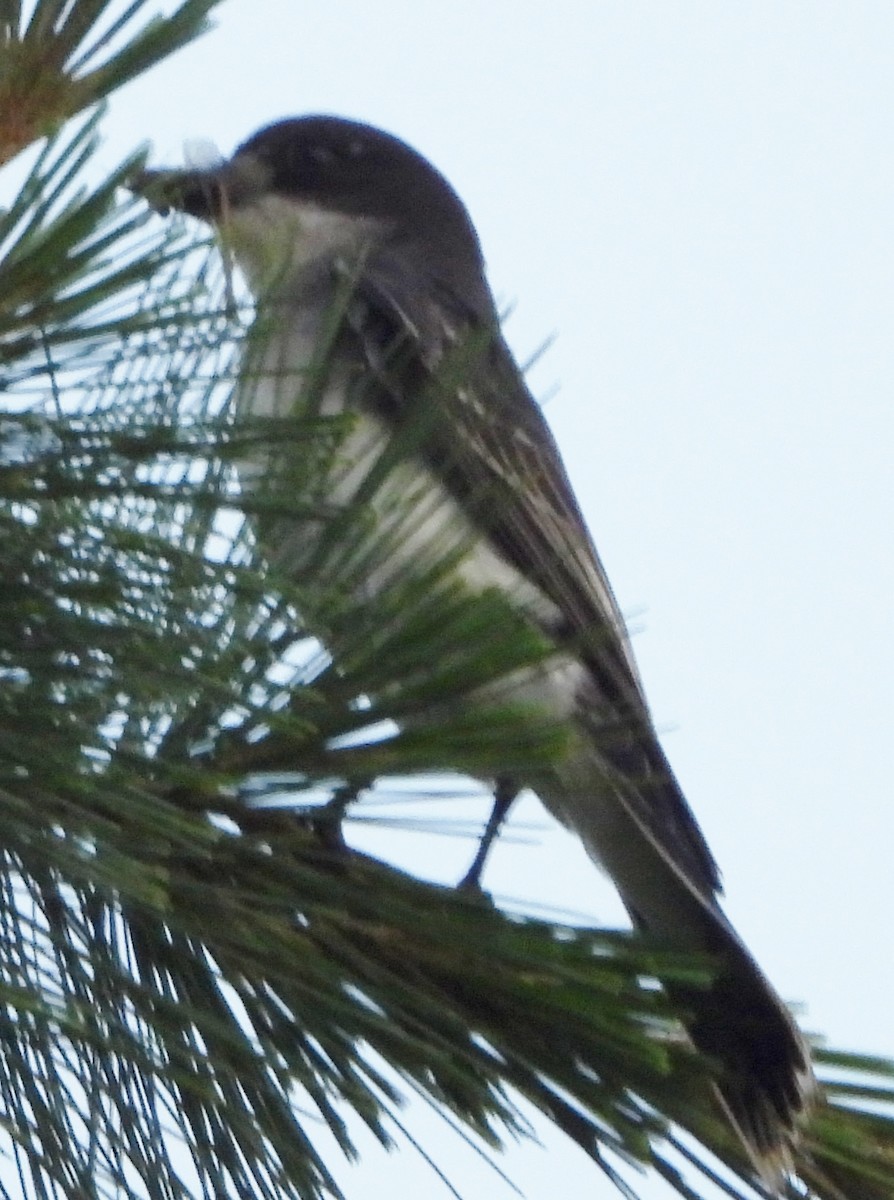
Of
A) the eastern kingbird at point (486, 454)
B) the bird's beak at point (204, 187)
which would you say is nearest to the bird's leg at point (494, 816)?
the eastern kingbird at point (486, 454)

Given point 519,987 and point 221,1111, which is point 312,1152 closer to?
point 221,1111

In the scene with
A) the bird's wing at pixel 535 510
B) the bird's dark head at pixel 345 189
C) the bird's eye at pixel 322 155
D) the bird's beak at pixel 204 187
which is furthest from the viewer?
the bird's eye at pixel 322 155

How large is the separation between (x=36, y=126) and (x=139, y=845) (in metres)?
0.40

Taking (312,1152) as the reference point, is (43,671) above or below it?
above

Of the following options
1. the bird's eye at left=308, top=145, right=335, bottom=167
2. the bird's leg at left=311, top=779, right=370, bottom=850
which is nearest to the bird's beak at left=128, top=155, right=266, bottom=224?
the bird's eye at left=308, top=145, right=335, bottom=167

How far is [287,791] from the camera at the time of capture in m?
1.38

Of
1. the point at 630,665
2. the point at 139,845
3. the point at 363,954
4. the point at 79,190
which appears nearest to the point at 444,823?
the point at 363,954

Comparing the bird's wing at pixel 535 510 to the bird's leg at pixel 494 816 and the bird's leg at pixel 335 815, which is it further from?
the bird's leg at pixel 335 815

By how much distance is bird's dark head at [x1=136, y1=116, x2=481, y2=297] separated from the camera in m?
3.12

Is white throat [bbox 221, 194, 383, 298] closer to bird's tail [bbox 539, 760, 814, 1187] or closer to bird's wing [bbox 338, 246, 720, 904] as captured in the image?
bird's wing [bbox 338, 246, 720, 904]

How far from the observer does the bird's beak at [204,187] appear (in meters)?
1.34

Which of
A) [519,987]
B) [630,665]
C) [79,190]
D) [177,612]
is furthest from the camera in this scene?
[630,665]

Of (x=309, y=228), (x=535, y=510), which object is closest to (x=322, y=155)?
(x=309, y=228)

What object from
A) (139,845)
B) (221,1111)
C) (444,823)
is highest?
(444,823)
